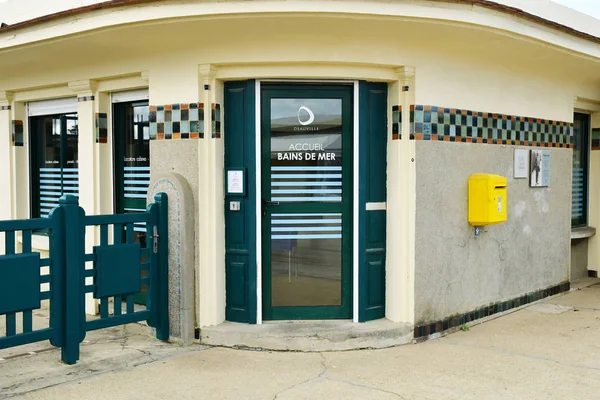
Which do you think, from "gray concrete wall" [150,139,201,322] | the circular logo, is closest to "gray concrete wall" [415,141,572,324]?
the circular logo

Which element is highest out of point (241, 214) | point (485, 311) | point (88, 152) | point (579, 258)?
point (88, 152)

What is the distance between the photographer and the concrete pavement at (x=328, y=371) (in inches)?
178

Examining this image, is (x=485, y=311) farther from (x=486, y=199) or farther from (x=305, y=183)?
(x=305, y=183)

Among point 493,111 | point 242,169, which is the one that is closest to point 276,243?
point 242,169

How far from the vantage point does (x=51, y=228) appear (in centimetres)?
485

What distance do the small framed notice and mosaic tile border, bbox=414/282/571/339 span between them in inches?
80.6

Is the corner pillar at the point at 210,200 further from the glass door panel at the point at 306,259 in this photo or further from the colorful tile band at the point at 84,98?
the colorful tile band at the point at 84,98

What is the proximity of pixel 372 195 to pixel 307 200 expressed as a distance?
2.04ft

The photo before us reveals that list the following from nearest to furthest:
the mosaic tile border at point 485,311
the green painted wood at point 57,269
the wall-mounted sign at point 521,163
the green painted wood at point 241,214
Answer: the green painted wood at point 57,269 → the green painted wood at point 241,214 → the mosaic tile border at point 485,311 → the wall-mounted sign at point 521,163

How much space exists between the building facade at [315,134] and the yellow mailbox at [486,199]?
0.09 metres

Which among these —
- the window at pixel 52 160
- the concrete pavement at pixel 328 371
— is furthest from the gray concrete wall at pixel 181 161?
the window at pixel 52 160

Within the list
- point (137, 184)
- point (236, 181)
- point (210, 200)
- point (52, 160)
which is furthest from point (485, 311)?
point (52, 160)

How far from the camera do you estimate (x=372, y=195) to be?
601 cm

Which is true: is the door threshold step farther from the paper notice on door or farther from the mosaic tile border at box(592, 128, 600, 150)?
the mosaic tile border at box(592, 128, 600, 150)
